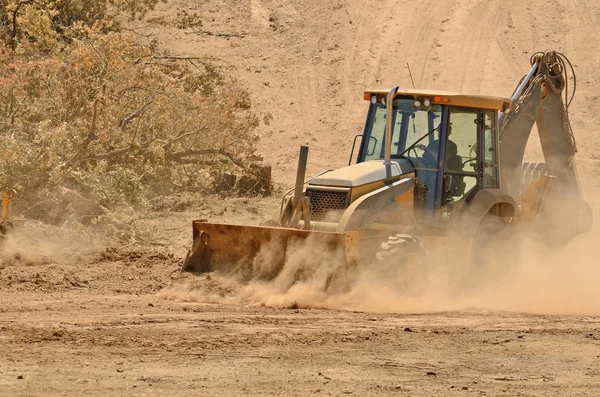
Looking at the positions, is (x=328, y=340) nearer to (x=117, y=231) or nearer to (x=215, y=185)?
(x=117, y=231)

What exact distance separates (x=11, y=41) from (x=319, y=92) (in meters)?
10.3

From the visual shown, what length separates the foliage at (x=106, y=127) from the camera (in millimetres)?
15078

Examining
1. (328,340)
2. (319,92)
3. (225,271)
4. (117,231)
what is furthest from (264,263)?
(319,92)

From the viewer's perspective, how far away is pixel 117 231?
14.8 metres

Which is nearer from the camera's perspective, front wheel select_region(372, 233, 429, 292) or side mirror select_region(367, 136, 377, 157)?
front wheel select_region(372, 233, 429, 292)

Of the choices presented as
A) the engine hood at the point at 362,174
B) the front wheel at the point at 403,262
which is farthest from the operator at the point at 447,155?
the front wheel at the point at 403,262

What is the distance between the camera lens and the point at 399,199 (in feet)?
35.2

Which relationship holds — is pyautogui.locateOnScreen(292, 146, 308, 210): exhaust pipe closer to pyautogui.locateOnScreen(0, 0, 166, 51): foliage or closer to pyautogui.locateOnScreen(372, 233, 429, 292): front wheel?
pyautogui.locateOnScreen(372, 233, 429, 292): front wheel

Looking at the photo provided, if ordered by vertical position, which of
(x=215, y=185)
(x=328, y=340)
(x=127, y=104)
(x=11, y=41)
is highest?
(x=11, y=41)

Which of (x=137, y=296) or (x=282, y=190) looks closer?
(x=137, y=296)

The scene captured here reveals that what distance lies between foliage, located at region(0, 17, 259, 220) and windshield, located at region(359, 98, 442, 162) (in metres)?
5.63

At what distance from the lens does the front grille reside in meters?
10.5

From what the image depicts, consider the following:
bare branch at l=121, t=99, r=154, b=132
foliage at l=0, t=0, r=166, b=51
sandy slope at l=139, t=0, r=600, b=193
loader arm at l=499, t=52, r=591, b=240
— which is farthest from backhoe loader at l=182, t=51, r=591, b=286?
sandy slope at l=139, t=0, r=600, b=193

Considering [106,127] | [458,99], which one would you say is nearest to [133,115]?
[106,127]
